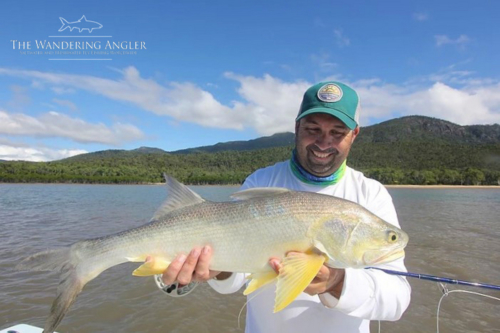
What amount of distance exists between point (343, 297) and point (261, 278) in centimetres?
60

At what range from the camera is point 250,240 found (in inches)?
97.7

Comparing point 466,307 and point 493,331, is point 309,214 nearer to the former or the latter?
point 493,331

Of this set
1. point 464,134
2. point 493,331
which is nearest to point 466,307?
point 493,331

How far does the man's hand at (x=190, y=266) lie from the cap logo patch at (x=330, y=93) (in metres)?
1.62

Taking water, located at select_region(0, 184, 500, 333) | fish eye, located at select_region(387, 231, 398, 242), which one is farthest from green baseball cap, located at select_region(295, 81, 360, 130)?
water, located at select_region(0, 184, 500, 333)

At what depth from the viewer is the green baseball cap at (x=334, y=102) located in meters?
2.83

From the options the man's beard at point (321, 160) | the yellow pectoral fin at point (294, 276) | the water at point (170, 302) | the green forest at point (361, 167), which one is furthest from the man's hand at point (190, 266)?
the green forest at point (361, 167)

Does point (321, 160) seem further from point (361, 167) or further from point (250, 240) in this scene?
point (361, 167)

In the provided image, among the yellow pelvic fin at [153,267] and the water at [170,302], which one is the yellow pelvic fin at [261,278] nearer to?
the yellow pelvic fin at [153,267]

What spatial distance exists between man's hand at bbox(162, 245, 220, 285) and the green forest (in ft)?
312

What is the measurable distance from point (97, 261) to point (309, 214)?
1.75 metres

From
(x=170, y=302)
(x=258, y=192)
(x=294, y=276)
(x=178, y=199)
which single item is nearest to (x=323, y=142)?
(x=258, y=192)

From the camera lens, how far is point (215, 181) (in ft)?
345

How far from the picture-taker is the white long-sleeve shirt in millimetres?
2285
